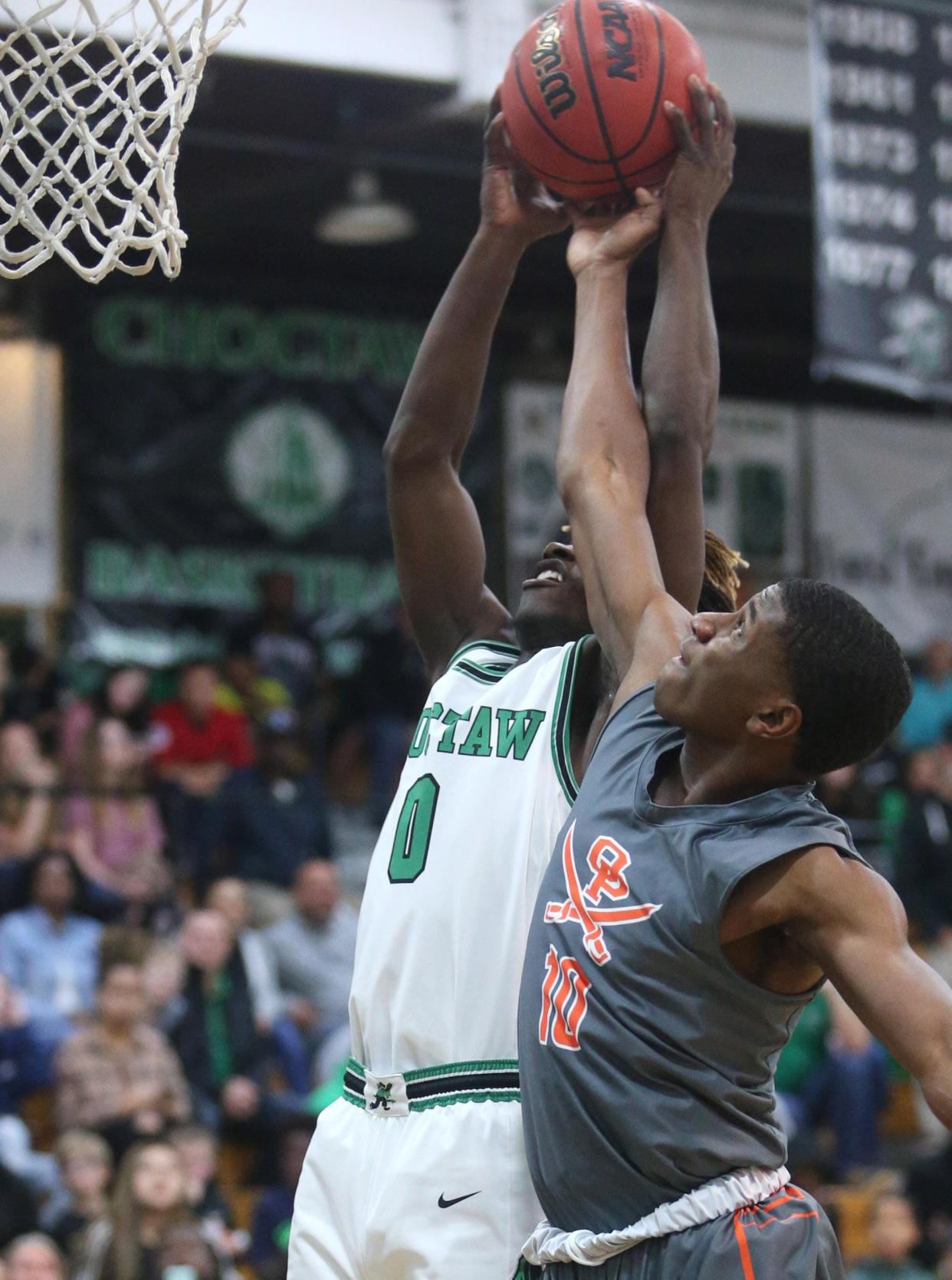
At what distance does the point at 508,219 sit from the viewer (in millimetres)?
4168

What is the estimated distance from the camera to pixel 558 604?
394cm

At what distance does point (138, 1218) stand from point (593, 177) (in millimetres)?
4681

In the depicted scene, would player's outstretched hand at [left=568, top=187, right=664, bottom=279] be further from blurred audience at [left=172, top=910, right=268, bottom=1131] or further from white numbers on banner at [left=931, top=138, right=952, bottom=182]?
blurred audience at [left=172, top=910, right=268, bottom=1131]

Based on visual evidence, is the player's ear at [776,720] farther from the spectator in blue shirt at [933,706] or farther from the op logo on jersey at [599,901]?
the spectator in blue shirt at [933,706]

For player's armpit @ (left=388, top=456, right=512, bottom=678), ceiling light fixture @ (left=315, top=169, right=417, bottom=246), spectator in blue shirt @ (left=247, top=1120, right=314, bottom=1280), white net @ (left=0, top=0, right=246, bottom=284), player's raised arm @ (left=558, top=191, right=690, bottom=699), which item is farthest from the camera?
ceiling light fixture @ (left=315, top=169, right=417, bottom=246)

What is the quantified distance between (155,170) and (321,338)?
925 cm

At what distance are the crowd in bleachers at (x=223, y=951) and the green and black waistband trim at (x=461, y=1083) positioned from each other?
393 cm

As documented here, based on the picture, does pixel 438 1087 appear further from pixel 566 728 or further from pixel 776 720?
pixel 776 720

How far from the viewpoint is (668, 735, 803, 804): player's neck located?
3193 mm

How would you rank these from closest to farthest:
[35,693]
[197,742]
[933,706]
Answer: [35,693], [197,742], [933,706]

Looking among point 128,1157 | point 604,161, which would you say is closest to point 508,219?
point 604,161

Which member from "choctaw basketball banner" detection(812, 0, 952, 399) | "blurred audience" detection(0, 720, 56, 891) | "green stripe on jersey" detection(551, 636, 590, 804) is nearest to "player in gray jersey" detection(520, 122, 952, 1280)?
"green stripe on jersey" detection(551, 636, 590, 804)

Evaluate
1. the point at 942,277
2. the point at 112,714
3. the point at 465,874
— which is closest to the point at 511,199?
the point at 465,874

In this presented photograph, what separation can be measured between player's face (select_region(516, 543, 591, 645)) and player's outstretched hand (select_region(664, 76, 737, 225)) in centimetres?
66
